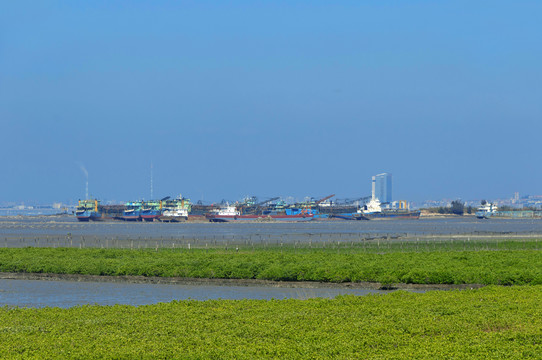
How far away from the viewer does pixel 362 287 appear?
33.0 metres

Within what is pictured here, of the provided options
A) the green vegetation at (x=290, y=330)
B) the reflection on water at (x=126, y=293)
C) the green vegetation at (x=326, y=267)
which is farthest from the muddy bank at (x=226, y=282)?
the green vegetation at (x=290, y=330)

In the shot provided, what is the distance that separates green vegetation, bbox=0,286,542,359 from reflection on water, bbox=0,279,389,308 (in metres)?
7.15

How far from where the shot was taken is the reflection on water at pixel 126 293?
96.5 ft

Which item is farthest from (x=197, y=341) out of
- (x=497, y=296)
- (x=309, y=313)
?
(x=497, y=296)

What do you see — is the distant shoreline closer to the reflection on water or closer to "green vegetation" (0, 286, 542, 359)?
the reflection on water

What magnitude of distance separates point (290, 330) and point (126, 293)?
16567 mm

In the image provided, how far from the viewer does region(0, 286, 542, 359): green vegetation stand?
1506 cm

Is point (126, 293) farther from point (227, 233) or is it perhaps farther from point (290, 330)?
point (227, 233)

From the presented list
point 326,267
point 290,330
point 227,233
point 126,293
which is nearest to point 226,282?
point 326,267

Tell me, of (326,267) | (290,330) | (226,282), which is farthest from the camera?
(226,282)

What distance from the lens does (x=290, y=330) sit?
1731 centimetres

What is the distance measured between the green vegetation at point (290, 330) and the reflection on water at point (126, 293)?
7.15 metres

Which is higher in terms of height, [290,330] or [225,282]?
[290,330]

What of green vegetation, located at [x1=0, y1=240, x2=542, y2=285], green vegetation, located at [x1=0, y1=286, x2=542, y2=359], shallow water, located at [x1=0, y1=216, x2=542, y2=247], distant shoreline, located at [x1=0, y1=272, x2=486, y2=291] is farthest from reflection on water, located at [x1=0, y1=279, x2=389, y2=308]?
shallow water, located at [x1=0, y1=216, x2=542, y2=247]
